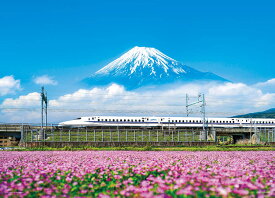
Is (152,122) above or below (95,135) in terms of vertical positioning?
above

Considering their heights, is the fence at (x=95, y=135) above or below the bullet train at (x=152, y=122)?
below

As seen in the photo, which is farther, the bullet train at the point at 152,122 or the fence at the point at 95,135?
the bullet train at the point at 152,122

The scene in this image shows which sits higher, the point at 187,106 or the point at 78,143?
the point at 187,106

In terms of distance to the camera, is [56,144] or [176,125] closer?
[56,144]

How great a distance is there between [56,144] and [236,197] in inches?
1090

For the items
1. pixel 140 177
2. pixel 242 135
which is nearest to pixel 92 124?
pixel 242 135

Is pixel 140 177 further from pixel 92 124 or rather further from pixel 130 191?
pixel 92 124

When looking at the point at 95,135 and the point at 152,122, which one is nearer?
the point at 95,135

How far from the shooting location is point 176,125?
68125 mm

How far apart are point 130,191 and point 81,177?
2029 mm

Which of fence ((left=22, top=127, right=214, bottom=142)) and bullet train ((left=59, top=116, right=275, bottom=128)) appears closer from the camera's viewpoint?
fence ((left=22, top=127, right=214, bottom=142))

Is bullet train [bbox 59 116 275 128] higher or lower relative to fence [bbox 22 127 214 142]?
higher

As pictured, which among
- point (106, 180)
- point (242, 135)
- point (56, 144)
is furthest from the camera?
point (242, 135)

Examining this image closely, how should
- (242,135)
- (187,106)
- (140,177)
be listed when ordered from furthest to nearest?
(187,106) → (242,135) → (140,177)
